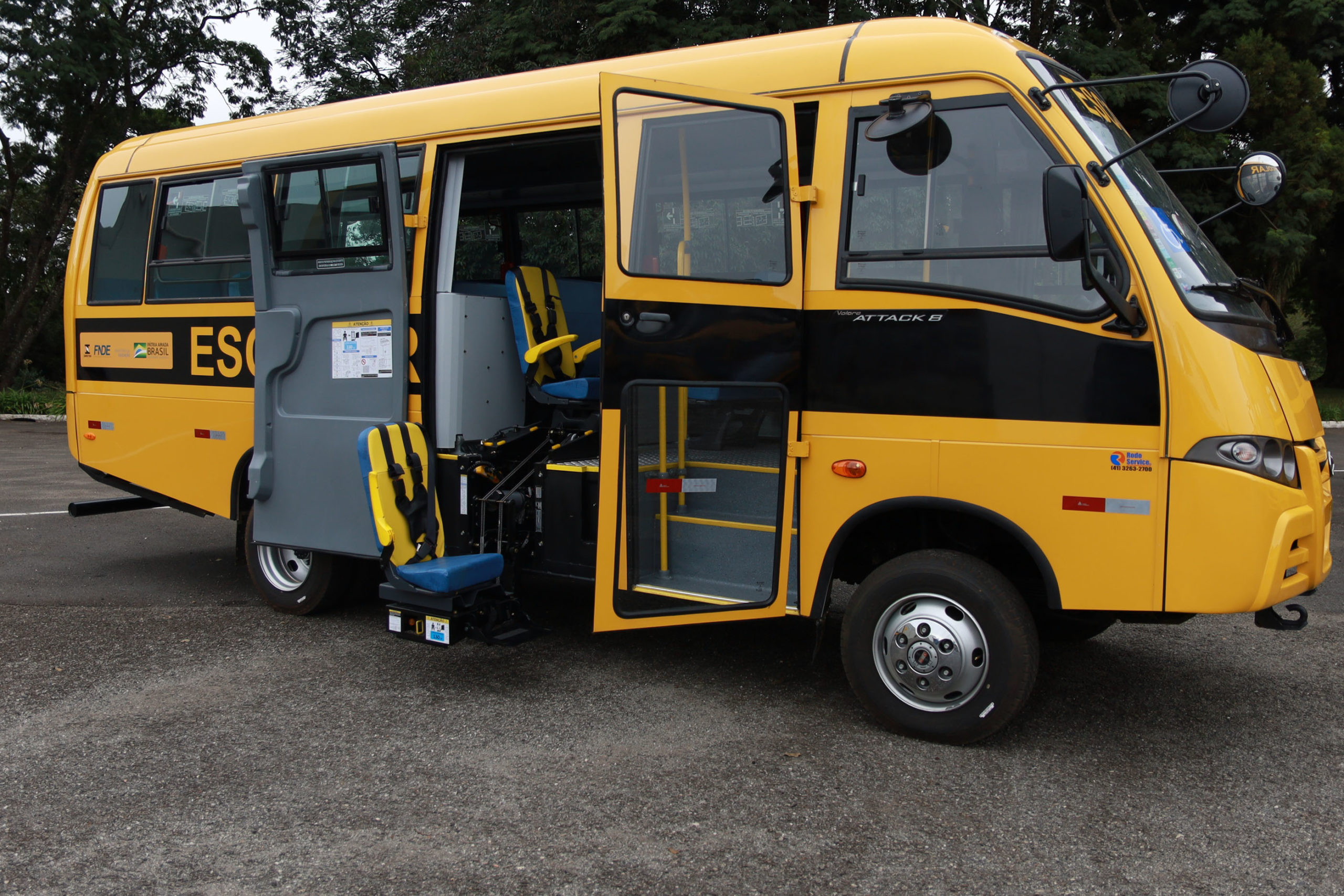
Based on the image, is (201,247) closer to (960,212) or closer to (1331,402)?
(960,212)

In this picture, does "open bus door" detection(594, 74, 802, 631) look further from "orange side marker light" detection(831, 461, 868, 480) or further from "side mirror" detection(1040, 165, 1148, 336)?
"side mirror" detection(1040, 165, 1148, 336)

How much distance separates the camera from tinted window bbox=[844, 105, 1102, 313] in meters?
4.23

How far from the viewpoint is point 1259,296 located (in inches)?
182

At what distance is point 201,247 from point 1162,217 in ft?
17.8

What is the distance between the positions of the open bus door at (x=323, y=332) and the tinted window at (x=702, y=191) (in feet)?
5.15

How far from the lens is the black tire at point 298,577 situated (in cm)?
641

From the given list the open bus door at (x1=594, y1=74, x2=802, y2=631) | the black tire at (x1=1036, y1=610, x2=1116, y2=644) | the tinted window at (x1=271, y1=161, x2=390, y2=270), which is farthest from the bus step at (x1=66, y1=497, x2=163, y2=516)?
the black tire at (x1=1036, y1=610, x2=1116, y2=644)

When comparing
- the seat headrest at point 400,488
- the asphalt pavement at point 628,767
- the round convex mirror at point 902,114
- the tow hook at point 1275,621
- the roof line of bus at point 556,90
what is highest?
the roof line of bus at point 556,90

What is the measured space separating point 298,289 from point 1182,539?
4.56 metres

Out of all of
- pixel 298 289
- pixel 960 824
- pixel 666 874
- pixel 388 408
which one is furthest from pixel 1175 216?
pixel 298 289

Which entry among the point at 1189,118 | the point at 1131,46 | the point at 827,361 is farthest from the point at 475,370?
the point at 1131,46

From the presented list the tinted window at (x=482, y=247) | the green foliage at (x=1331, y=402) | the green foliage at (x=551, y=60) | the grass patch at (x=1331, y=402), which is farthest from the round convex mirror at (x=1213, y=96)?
the green foliage at (x=1331, y=402)

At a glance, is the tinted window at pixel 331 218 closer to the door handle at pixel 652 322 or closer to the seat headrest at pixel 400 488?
the seat headrest at pixel 400 488

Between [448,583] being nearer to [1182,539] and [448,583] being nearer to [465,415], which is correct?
[465,415]
